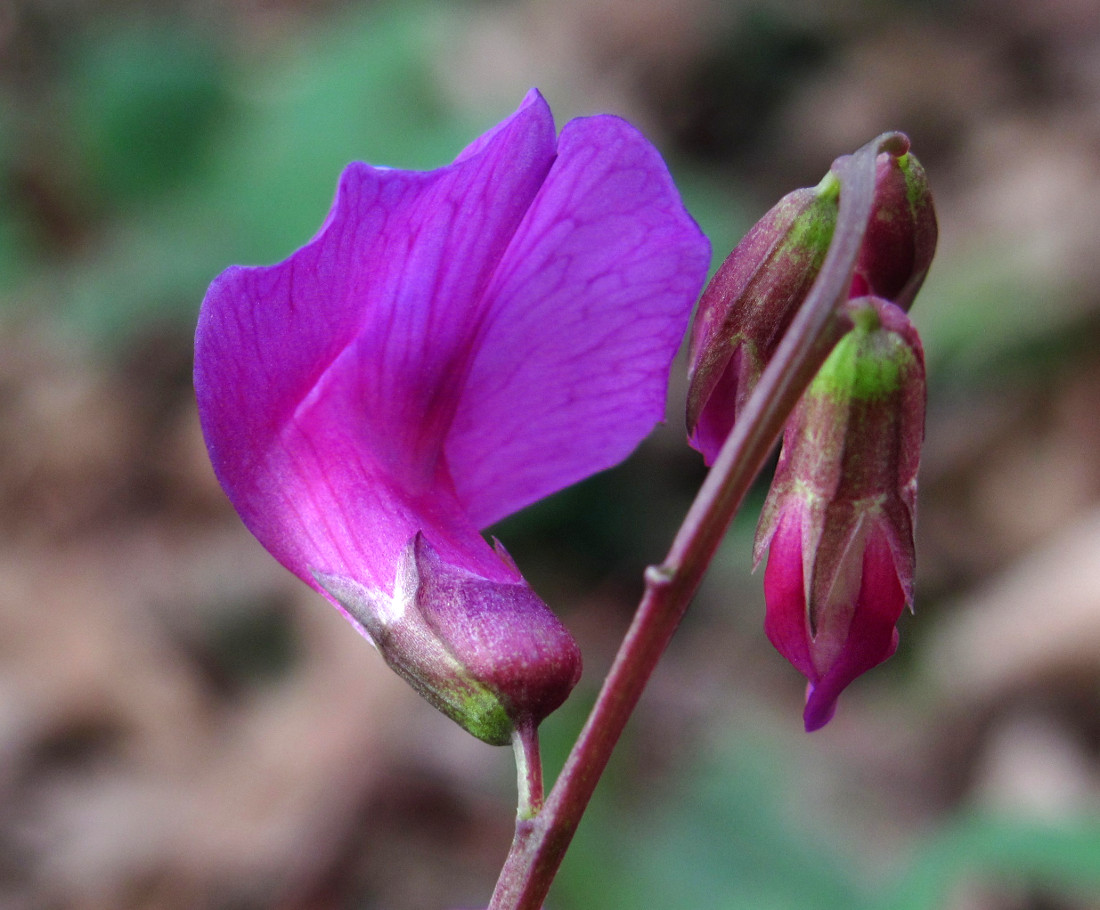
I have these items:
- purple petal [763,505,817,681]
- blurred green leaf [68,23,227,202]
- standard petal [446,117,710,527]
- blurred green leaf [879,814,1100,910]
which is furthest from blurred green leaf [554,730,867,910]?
blurred green leaf [68,23,227,202]

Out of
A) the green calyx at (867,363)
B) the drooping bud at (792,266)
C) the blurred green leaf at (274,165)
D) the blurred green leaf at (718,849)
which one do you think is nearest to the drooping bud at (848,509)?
the green calyx at (867,363)

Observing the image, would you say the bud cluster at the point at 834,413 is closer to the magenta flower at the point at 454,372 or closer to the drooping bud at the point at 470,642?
the magenta flower at the point at 454,372

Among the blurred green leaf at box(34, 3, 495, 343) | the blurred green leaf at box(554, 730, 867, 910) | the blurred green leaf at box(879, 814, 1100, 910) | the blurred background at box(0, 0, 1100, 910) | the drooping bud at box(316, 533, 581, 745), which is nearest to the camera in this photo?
the drooping bud at box(316, 533, 581, 745)

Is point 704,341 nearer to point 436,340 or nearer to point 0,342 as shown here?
point 436,340

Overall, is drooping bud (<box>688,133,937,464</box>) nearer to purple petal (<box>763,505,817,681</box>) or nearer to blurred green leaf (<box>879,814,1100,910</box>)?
purple petal (<box>763,505,817,681</box>)

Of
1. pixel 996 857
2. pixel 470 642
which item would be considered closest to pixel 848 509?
pixel 470 642

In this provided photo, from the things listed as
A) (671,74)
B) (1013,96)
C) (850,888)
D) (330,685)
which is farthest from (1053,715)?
(671,74)
